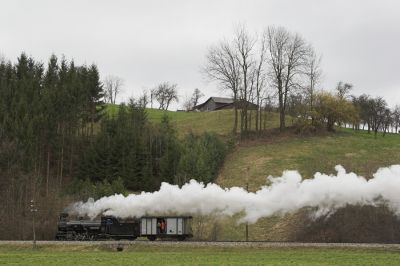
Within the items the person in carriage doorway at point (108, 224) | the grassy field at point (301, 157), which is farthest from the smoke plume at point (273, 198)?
the grassy field at point (301, 157)

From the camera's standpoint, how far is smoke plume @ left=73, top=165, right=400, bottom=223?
39.9 m

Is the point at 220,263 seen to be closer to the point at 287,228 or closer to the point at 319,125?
the point at 287,228

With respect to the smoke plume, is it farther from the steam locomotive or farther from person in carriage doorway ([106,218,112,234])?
the steam locomotive

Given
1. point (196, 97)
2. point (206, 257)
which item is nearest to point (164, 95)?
point (196, 97)

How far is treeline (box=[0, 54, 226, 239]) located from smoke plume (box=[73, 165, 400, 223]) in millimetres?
10794

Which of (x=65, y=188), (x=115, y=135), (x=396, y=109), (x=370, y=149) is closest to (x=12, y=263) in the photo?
(x=65, y=188)

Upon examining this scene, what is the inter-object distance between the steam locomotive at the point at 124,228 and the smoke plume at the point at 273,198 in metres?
1.21

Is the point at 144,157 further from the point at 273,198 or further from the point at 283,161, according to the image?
the point at 273,198

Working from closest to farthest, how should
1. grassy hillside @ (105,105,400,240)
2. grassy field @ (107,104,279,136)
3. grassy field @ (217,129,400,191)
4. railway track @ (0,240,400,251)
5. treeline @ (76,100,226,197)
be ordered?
railway track @ (0,240,400,251) < grassy hillside @ (105,105,400,240) < grassy field @ (217,129,400,191) < treeline @ (76,100,226,197) < grassy field @ (107,104,279,136)

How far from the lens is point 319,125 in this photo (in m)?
85.6

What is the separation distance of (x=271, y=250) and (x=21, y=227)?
25808mm

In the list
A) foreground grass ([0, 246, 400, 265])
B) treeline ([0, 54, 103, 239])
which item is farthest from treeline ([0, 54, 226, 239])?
foreground grass ([0, 246, 400, 265])

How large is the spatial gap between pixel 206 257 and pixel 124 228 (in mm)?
13909

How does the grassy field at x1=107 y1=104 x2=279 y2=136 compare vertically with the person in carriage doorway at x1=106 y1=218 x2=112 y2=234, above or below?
above
